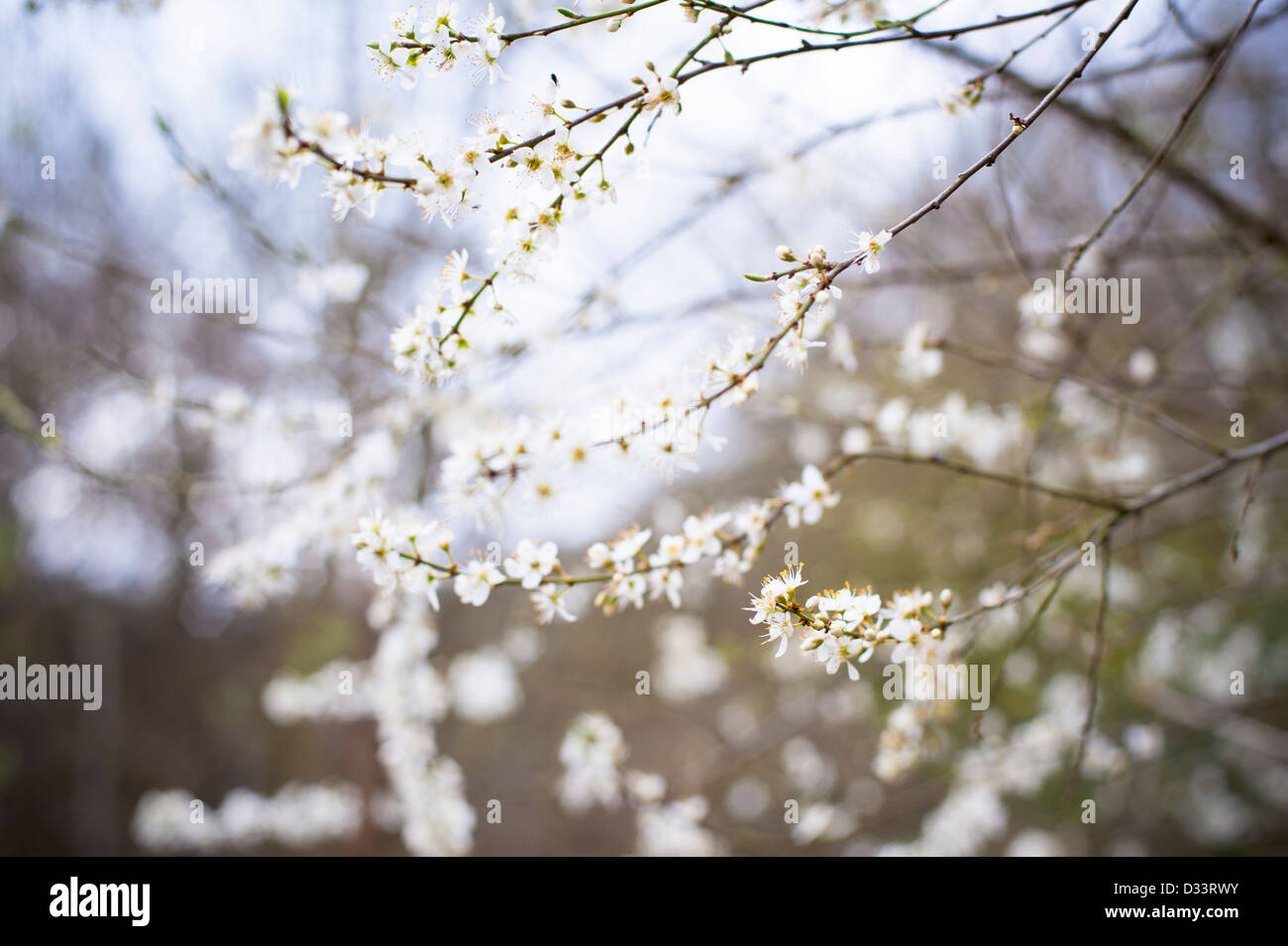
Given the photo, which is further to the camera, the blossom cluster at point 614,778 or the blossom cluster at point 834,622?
the blossom cluster at point 614,778

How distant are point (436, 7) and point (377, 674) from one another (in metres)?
2.29

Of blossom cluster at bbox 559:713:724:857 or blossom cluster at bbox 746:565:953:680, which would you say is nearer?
blossom cluster at bbox 746:565:953:680

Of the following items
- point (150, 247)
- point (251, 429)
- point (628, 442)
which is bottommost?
point (628, 442)

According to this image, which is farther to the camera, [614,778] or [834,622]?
[614,778]

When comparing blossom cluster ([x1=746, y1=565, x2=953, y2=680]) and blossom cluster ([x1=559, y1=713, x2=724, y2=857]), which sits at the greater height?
blossom cluster ([x1=746, y1=565, x2=953, y2=680])

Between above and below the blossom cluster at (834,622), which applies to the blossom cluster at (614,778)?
below

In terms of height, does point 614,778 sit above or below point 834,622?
below

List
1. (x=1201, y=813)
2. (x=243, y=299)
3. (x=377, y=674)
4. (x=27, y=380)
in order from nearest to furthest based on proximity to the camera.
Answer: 1. (x=377, y=674)
2. (x=243, y=299)
3. (x=1201, y=813)
4. (x=27, y=380)

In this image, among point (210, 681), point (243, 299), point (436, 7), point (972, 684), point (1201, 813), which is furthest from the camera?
point (210, 681)

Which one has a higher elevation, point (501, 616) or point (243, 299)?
point (243, 299)
